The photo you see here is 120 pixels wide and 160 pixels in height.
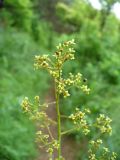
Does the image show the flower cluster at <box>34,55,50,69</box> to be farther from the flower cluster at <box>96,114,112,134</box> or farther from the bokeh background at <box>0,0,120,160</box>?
the bokeh background at <box>0,0,120,160</box>

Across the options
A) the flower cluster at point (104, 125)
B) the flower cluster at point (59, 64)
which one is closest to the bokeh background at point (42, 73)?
the flower cluster at point (104, 125)

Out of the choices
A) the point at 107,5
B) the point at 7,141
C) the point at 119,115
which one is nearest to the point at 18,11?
the point at 107,5

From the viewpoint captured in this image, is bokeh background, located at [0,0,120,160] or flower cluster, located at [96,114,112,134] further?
bokeh background, located at [0,0,120,160]

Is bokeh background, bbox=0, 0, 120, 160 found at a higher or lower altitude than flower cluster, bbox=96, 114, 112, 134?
higher

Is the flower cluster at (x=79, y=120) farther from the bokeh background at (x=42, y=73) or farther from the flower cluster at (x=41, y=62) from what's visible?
the bokeh background at (x=42, y=73)

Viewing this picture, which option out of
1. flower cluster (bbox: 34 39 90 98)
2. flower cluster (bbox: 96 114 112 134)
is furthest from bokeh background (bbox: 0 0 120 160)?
flower cluster (bbox: 34 39 90 98)

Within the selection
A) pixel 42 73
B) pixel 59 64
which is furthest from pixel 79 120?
pixel 42 73

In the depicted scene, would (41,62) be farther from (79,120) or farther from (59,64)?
(79,120)

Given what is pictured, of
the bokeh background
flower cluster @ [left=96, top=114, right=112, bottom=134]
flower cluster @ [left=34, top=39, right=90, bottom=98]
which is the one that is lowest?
flower cluster @ [left=96, top=114, right=112, bottom=134]

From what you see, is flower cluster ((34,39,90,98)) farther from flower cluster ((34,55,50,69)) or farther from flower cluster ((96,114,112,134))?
flower cluster ((96,114,112,134))
